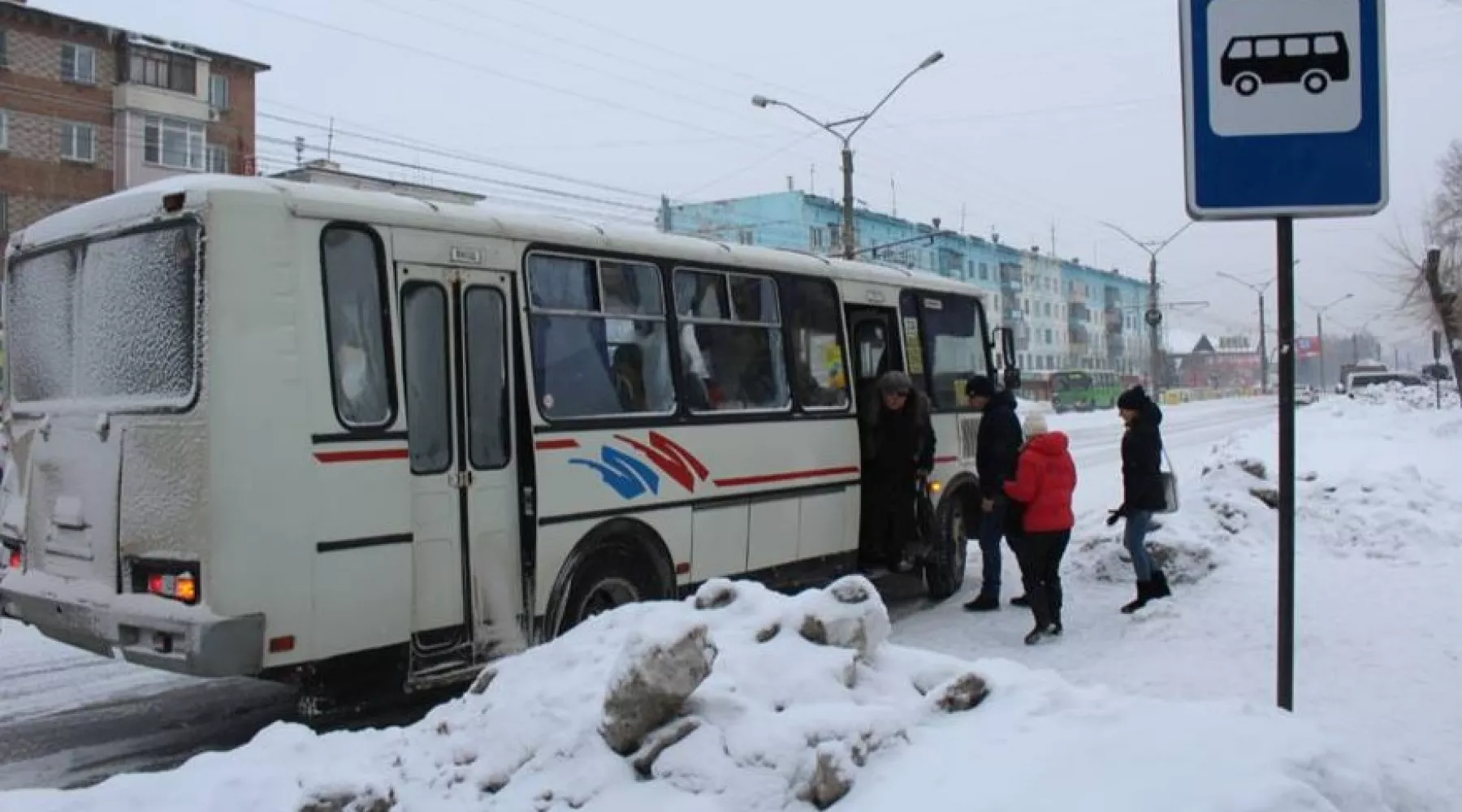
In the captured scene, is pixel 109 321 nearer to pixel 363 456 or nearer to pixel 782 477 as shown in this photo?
pixel 363 456

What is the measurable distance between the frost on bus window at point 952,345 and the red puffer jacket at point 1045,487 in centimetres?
250

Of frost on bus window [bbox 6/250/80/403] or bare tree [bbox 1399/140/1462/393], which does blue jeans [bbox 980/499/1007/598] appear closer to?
Result: frost on bus window [bbox 6/250/80/403]

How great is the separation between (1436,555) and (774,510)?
6.44m

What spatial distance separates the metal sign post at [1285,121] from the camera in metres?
3.79

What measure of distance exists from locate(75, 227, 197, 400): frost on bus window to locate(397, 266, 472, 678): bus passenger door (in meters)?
1.12

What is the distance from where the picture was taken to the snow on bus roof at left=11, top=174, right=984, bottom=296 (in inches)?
230

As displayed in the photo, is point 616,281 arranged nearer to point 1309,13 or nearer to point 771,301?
point 771,301

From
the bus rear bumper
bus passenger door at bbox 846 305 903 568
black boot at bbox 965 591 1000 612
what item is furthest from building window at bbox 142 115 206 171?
the bus rear bumper

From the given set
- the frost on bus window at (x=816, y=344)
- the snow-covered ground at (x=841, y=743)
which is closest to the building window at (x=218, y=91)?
the frost on bus window at (x=816, y=344)

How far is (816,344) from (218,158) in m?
45.6

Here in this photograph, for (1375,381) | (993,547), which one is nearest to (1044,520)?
(993,547)

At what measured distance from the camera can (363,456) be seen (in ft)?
19.8

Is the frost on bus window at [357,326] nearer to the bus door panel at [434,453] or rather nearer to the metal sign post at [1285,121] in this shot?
the bus door panel at [434,453]

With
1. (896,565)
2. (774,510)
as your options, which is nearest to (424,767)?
(774,510)
